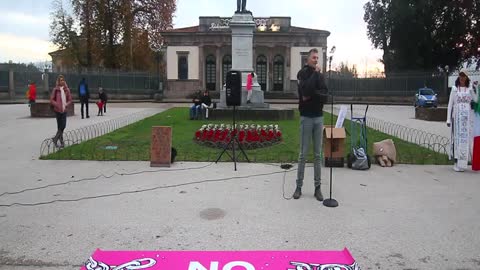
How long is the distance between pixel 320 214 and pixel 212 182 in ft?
8.18

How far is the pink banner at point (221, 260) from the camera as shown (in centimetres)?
422

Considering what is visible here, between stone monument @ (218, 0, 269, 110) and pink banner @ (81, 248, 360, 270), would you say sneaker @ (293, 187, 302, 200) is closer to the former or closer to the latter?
pink banner @ (81, 248, 360, 270)

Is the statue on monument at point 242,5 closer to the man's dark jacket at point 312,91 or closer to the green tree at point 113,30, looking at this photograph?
the man's dark jacket at point 312,91

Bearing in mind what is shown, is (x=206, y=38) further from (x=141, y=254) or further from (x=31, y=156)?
(x=141, y=254)

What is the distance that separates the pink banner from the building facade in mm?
44931

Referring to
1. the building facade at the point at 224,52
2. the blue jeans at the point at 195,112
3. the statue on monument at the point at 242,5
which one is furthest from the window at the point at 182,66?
the blue jeans at the point at 195,112

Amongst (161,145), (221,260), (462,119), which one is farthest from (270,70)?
(221,260)

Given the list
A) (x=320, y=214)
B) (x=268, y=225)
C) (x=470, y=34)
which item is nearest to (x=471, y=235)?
(x=320, y=214)

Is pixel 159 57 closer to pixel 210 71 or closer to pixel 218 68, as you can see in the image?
pixel 210 71

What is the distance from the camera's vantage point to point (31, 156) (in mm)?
10445

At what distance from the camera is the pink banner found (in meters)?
4.22

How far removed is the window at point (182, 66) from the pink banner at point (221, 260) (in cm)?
4646

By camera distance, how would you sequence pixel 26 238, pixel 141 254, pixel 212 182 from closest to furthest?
1. pixel 141 254
2. pixel 26 238
3. pixel 212 182

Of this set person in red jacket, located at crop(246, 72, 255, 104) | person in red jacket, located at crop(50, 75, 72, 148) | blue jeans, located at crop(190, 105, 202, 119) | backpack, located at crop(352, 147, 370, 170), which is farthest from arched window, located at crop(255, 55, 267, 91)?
backpack, located at crop(352, 147, 370, 170)
